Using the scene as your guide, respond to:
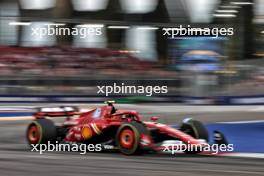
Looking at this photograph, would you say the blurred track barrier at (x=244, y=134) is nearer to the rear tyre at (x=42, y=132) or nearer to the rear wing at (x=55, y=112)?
the rear wing at (x=55, y=112)

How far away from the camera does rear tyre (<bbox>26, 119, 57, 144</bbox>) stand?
28.1 ft

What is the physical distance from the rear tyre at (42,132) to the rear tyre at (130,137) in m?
1.30

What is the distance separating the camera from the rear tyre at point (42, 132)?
8.55 metres

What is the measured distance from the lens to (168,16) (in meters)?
21.9

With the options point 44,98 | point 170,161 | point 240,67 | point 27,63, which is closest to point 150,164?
point 170,161

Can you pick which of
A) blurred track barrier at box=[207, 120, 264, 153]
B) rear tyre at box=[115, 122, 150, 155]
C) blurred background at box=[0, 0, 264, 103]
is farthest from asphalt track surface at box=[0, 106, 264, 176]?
blurred background at box=[0, 0, 264, 103]

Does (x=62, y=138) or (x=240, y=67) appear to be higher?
(x=240, y=67)

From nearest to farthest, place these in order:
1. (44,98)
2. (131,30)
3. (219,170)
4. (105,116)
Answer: (219,170) → (105,116) → (44,98) → (131,30)

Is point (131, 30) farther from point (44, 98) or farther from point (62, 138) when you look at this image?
point (62, 138)

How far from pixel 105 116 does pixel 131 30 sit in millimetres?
13510

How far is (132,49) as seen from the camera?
65.0ft

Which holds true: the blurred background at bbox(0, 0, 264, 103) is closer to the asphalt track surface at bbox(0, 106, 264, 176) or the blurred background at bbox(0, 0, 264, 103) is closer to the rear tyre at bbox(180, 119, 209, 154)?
the rear tyre at bbox(180, 119, 209, 154)

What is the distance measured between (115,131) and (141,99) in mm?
7304

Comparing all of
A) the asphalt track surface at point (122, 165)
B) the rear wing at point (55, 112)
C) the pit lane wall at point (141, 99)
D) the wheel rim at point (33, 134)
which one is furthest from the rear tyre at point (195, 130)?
the pit lane wall at point (141, 99)
